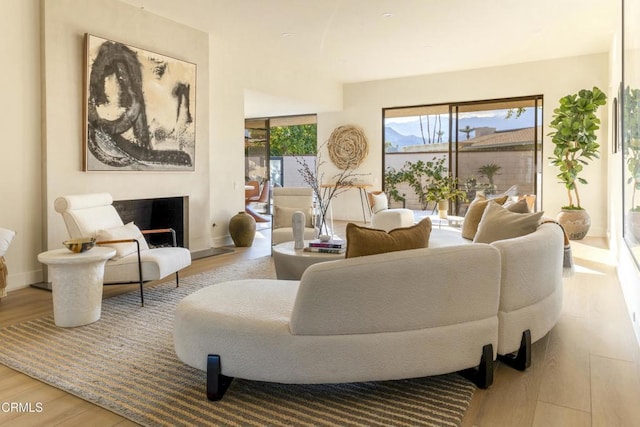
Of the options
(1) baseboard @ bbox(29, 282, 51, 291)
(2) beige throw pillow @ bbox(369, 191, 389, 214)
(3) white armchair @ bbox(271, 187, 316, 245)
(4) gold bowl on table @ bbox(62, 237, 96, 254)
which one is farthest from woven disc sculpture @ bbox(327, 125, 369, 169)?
(4) gold bowl on table @ bbox(62, 237, 96, 254)

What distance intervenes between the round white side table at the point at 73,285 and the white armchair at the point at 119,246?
0.40 m

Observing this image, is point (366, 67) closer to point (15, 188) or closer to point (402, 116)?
point (402, 116)

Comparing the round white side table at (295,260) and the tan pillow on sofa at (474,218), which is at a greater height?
the tan pillow on sofa at (474,218)

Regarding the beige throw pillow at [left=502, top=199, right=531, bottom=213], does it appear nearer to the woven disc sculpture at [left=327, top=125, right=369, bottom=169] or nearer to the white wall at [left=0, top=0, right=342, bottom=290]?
the white wall at [left=0, top=0, right=342, bottom=290]

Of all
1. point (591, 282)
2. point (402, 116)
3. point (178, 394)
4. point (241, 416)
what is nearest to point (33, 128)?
point (178, 394)

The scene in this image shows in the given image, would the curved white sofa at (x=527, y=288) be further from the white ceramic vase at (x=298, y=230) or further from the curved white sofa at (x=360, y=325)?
the white ceramic vase at (x=298, y=230)

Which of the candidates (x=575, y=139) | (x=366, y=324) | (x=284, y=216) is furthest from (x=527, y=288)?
(x=575, y=139)

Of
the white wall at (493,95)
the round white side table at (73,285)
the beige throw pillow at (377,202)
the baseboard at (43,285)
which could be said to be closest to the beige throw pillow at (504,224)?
the round white side table at (73,285)

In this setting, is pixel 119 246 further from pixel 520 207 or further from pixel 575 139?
pixel 575 139

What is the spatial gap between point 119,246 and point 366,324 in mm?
2500

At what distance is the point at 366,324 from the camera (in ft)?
6.57

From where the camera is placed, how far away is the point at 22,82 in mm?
4145

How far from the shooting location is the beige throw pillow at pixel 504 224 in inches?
117

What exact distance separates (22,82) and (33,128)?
41cm
